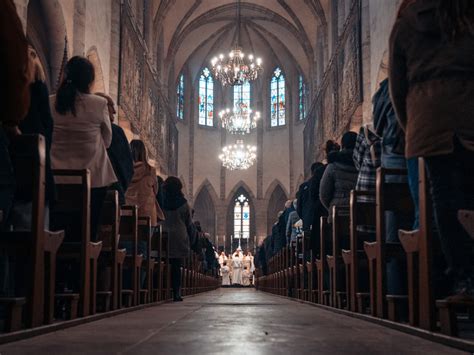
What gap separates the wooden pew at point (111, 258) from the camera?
5.18 m

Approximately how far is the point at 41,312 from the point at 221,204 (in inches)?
1115

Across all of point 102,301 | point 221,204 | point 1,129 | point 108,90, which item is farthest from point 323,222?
point 221,204

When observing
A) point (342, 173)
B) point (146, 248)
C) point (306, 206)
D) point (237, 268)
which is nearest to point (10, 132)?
point (342, 173)

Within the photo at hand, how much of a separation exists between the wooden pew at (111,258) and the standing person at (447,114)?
2630mm

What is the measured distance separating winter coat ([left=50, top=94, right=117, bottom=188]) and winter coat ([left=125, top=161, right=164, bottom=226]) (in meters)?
2.29

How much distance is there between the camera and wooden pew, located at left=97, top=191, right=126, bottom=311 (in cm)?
518

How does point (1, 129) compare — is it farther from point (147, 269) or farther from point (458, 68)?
A: point (147, 269)

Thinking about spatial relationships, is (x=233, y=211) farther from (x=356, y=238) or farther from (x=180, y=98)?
(x=356, y=238)

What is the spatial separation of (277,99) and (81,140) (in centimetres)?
2766

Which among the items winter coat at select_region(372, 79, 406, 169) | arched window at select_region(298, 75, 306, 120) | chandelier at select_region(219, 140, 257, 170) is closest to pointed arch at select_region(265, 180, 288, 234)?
arched window at select_region(298, 75, 306, 120)

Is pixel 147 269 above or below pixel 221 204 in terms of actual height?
below

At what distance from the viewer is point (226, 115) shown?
2389 cm

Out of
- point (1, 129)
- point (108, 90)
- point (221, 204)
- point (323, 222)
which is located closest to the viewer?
point (1, 129)

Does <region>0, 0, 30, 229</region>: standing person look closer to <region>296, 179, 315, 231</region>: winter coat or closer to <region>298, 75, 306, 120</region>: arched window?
<region>296, 179, 315, 231</region>: winter coat
